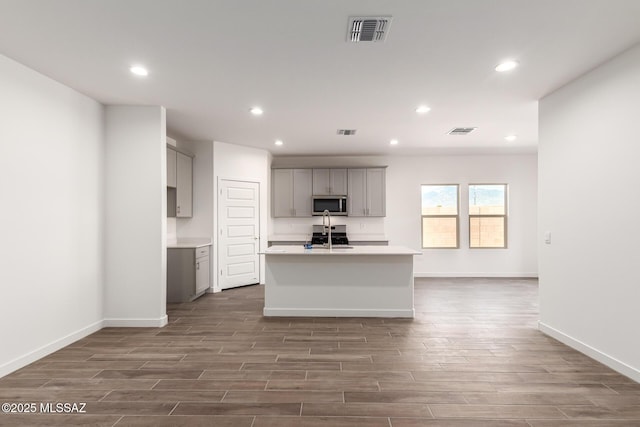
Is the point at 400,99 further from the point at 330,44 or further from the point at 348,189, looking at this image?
the point at 348,189

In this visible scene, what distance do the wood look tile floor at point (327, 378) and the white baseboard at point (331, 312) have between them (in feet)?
0.69

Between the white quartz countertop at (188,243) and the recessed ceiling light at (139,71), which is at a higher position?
the recessed ceiling light at (139,71)

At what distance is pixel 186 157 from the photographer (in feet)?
19.8

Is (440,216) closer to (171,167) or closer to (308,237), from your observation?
(308,237)

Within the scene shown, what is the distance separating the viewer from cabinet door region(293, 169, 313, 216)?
7426mm

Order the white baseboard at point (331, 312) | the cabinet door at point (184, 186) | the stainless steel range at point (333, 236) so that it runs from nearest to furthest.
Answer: the white baseboard at point (331, 312)
the cabinet door at point (184, 186)
the stainless steel range at point (333, 236)

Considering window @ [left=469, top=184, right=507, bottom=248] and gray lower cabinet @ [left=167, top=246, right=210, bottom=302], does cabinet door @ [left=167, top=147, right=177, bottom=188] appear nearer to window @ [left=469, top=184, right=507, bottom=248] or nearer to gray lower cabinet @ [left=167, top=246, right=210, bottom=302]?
gray lower cabinet @ [left=167, top=246, right=210, bottom=302]

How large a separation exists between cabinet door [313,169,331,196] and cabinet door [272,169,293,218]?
519mm

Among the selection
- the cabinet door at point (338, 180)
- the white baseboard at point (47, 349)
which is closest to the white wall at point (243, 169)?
the cabinet door at point (338, 180)

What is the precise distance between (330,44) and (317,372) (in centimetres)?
271

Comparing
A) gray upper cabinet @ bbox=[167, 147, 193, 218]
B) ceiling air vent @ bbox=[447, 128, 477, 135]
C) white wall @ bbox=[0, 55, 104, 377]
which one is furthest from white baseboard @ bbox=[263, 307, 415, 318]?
ceiling air vent @ bbox=[447, 128, 477, 135]

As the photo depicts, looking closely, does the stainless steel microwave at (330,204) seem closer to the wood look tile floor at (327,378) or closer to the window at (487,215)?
the window at (487,215)

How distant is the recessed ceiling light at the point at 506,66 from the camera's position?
310 cm

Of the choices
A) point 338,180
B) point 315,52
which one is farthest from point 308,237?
point 315,52
